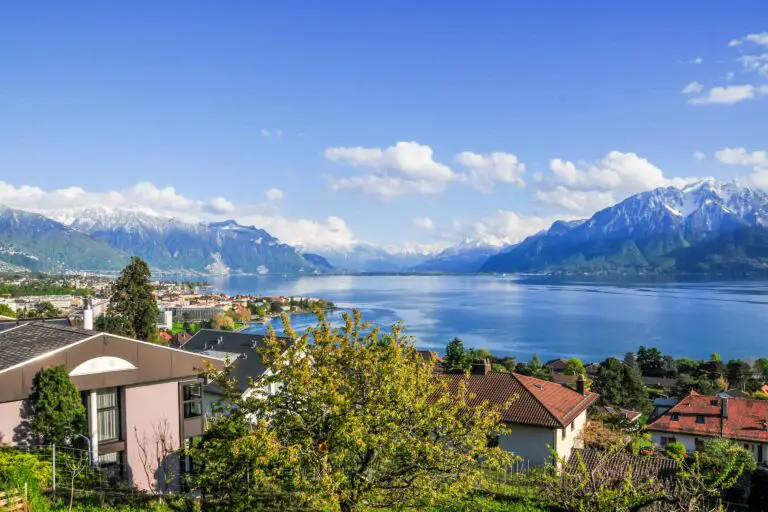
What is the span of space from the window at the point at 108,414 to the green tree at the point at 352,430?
4913 millimetres

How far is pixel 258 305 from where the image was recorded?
143000 mm

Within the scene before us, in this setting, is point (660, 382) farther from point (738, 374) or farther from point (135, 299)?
point (135, 299)

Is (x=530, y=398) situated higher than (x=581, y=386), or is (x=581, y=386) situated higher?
(x=530, y=398)

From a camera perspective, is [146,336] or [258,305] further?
[258,305]

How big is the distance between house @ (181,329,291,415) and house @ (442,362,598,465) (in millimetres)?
7962

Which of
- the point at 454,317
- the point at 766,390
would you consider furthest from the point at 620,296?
the point at 766,390

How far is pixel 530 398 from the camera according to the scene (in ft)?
63.1

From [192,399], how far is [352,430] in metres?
7.81

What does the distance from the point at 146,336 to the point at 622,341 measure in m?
65.2

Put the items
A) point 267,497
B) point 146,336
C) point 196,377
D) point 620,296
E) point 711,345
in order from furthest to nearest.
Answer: point 620,296 → point 711,345 → point 146,336 → point 196,377 → point 267,497

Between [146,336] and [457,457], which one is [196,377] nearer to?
[457,457]

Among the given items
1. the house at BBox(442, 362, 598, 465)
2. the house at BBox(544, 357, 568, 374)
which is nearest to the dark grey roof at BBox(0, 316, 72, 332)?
the house at BBox(442, 362, 598, 465)

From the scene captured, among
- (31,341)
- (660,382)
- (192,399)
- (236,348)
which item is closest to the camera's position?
(31,341)

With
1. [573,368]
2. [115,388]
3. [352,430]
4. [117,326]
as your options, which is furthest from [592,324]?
[352,430]
